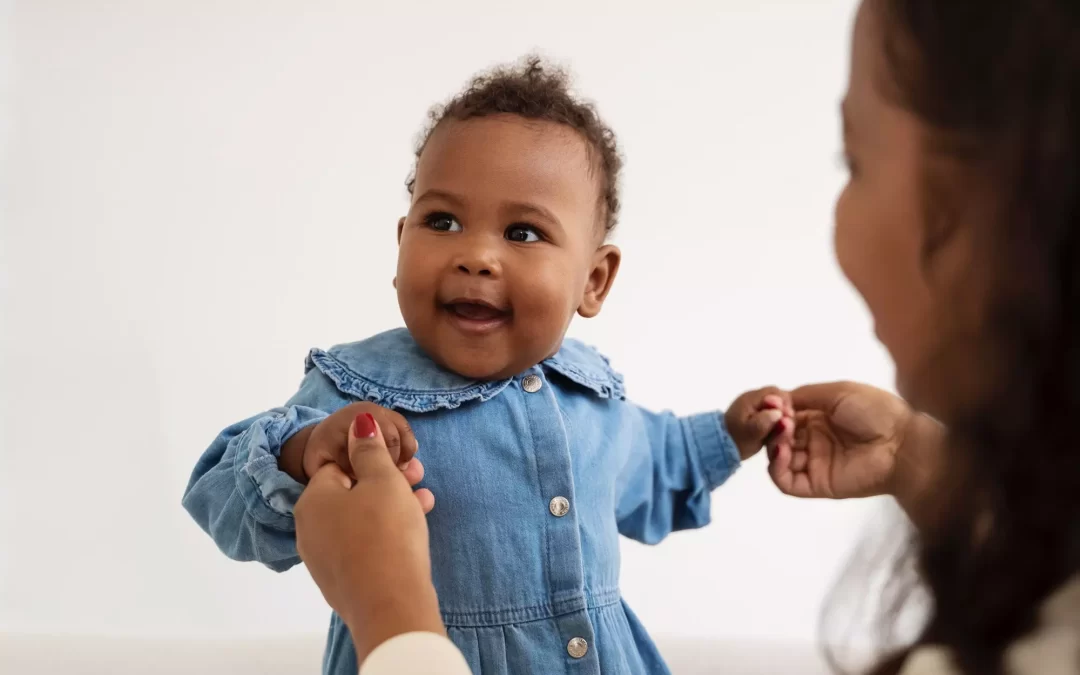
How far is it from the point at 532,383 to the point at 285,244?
3.34 feet

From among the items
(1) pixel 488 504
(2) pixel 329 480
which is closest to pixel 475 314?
(1) pixel 488 504

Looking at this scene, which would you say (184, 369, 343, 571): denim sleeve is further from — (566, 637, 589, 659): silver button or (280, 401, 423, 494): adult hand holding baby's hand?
(566, 637, 589, 659): silver button

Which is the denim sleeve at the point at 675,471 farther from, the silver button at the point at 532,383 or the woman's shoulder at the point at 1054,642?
the woman's shoulder at the point at 1054,642

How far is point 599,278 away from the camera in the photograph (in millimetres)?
1280

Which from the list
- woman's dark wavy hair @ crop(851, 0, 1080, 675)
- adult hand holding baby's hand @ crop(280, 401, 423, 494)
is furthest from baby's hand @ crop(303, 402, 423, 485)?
woman's dark wavy hair @ crop(851, 0, 1080, 675)

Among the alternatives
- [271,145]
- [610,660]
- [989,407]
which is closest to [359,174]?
[271,145]

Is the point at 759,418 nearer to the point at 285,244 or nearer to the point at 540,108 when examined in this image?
the point at 540,108

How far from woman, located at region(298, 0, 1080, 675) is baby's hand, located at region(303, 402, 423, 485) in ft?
0.85

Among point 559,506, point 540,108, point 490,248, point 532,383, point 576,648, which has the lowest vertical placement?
point 576,648

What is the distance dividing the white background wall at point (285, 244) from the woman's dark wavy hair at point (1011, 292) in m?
1.46

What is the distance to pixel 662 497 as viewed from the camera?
1.31m

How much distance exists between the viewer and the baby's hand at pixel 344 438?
90cm

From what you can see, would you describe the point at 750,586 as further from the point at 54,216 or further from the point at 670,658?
the point at 54,216

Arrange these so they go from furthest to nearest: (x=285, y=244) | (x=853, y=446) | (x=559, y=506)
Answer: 1. (x=285, y=244)
2. (x=853, y=446)
3. (x=559, y=506)
